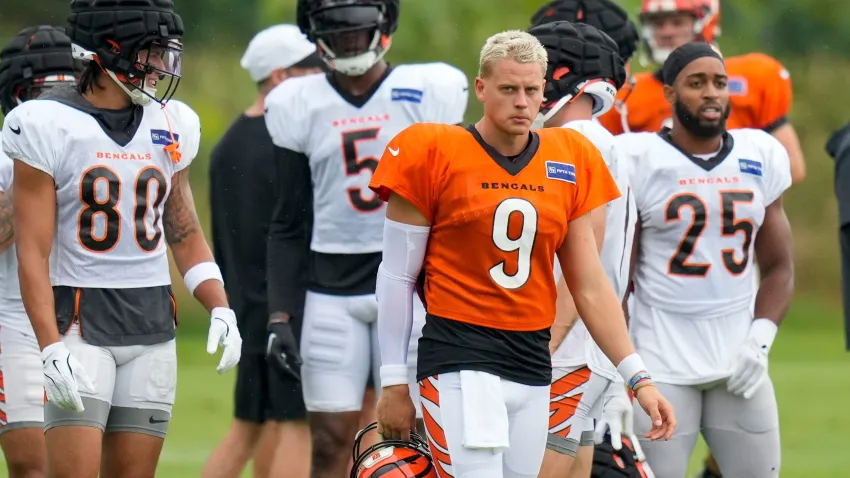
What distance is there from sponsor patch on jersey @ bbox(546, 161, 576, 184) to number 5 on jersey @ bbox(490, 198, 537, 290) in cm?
13

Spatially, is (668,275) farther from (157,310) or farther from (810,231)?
(810,231)

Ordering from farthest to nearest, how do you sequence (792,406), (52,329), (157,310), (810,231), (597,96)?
(810,231) < (792,406) < (597,96) < (157,310) < (52,329)

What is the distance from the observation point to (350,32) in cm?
638

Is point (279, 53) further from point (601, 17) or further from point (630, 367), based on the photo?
point (630, 367)

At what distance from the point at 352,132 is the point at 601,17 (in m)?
1.41

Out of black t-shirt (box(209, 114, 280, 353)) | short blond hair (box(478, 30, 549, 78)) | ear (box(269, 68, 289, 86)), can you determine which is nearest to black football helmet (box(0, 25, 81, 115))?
black t-shirt (box(209, 114, 280, 353))

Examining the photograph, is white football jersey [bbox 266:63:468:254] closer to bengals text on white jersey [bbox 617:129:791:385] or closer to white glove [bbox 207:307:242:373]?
bengals text on white jersey [bbox 617:129:791:385]

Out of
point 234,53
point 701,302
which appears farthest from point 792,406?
point 234,53

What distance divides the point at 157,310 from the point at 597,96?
5.86 feet

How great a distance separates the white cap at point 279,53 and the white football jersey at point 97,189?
8.50ft

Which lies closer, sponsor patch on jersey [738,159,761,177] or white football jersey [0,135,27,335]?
white football jersey [0,135,27,335]

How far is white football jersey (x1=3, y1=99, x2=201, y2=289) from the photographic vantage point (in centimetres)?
507

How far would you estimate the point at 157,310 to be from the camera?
5.30 metres

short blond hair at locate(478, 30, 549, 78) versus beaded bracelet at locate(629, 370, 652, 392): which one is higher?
short blond hair at locate(478, 30, 549, 78)
